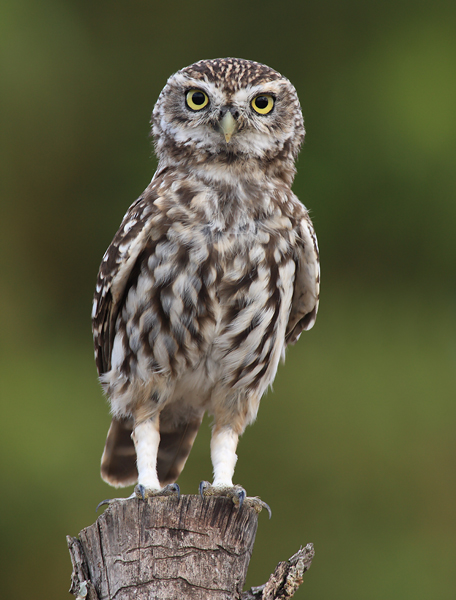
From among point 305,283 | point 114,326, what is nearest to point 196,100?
point 305,283

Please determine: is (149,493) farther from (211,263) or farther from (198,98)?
(198,98)

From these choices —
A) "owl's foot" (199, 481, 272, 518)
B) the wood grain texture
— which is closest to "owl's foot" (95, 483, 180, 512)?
"owl's foot" (199, 481, 272, 518)

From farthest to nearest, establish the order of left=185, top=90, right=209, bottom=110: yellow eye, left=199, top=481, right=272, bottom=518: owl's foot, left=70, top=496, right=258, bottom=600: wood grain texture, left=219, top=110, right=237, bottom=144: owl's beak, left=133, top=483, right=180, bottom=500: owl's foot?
1. left=185, top=90, right=209, bottom=110: yellow eye
2. left=219, top=110, right=237, bottom=144: owl's beak
3. left=133, top=483, right=180, bottom=500: owl's foot
4. left=199, top=481, right=272, bottom=518: owl's foot
5. left=70, top=496, right=258, bottom=600: wood grain texture

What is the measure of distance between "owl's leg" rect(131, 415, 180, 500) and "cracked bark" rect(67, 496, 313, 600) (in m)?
0.25

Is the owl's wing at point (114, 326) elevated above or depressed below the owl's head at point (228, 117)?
below

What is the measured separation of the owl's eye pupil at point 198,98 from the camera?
3.59 m

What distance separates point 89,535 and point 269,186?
1746mm

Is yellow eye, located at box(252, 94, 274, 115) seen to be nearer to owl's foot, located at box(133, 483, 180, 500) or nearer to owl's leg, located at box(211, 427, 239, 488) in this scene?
owl's leg, located at box(211, 427, 239, 488)

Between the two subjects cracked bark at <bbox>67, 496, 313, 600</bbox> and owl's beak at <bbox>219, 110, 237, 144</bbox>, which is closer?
cracked bark at <bbox>67, 496, 313, 600</bbox>

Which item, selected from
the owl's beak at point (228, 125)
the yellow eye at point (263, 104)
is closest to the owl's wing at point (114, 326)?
the owl's beak at point (228, 125)

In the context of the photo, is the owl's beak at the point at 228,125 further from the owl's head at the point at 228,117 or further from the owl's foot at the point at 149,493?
the owl's foot at the point at 149,493

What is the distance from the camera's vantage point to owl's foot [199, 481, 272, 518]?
10.00ft

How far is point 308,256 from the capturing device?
145 inches

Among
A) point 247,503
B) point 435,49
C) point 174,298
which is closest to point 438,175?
point 435,49
